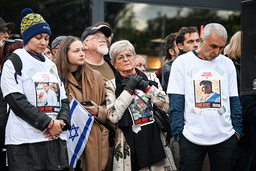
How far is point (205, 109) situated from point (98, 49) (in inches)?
73.1

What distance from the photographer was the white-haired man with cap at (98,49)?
211 inches

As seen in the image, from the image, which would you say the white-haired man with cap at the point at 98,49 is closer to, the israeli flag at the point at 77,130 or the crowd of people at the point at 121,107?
the crowd of people at the point at 121,107

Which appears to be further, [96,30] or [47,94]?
[96,30]

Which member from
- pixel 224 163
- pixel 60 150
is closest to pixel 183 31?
pixel 224 163

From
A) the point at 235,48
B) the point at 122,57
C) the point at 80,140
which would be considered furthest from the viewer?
the point at 235,48

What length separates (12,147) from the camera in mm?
3670

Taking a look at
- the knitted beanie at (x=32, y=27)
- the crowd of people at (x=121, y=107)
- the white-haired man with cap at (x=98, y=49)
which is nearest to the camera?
the crowd of people at (x=121, y=107)

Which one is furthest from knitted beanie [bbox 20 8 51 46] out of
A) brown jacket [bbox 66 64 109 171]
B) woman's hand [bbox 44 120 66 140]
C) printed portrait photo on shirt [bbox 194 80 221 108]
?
printed portrait photo on shirt [bbox 194 80 221 108]

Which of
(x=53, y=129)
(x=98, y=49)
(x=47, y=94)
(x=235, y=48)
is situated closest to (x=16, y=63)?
(x=47, y=94)

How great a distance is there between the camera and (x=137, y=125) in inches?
177

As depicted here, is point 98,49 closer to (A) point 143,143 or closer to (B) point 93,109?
(B) point 93,109

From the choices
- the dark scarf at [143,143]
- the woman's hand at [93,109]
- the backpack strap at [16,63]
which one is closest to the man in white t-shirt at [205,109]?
the dark scarf at [143,143]

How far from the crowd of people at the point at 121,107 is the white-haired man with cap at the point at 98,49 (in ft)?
1.76

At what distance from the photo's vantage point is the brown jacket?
4469mm
